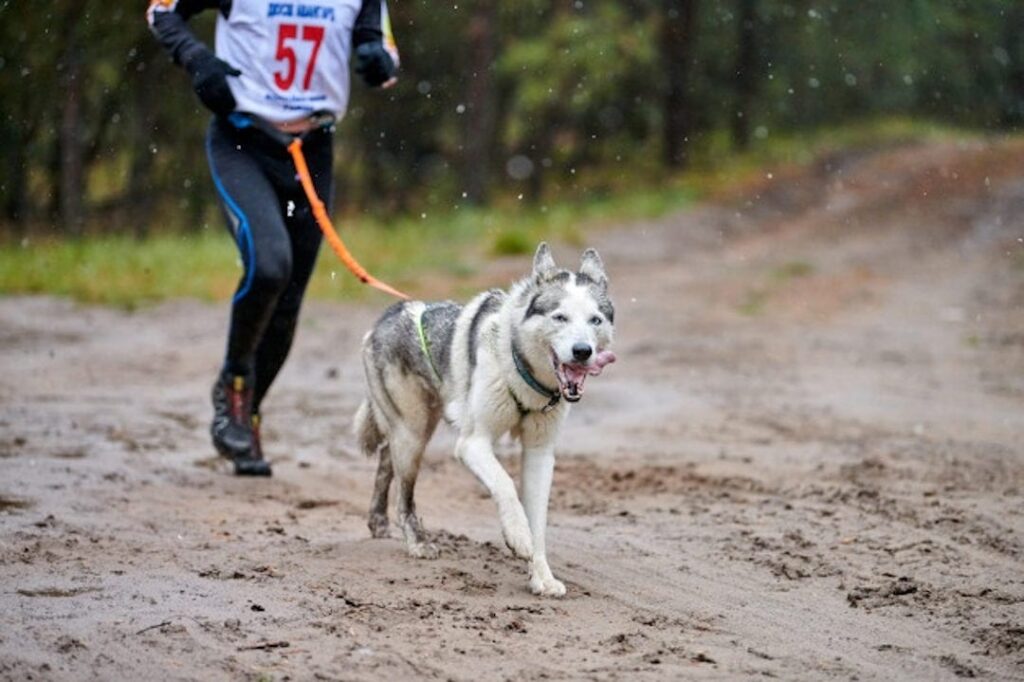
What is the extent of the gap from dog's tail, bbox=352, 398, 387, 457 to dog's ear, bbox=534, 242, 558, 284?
1.07m

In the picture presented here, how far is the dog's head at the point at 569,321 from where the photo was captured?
5035 mm

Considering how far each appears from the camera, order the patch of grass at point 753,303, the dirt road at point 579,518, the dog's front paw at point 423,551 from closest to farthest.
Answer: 1. the dirt road at point 579,518
2. the dog's front paw at point 423,551
3. the patch of grass at point 753,303

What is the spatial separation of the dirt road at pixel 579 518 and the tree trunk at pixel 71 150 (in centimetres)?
653

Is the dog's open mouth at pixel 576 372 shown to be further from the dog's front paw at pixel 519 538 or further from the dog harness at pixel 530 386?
the dog's front paw at pixel 519 538

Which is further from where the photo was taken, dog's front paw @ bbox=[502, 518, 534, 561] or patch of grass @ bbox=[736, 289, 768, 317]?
patch of grass @ bbox=[736, 289, 768, 317]

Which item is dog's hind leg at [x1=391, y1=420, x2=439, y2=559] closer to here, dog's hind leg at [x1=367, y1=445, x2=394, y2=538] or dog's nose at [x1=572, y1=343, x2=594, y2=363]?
dog's hind leg at [x1=367, y1=445, x2=394, y2=538]

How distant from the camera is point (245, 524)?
19.7 ft

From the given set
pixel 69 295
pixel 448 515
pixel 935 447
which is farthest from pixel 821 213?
pixel 448 515

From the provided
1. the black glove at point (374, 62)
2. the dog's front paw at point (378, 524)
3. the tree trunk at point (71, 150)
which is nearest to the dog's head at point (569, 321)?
the dog's front paw at point (378, 524)

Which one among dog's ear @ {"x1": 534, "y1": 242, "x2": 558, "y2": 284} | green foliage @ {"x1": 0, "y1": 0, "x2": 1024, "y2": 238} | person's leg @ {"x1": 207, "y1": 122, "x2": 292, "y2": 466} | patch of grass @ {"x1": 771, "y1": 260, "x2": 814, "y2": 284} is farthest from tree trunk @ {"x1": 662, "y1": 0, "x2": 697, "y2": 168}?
dog's ear @ {"x1": 534, "y1": 242, "x2": 558, "y2": 284}

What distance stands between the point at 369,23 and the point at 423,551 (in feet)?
8.52

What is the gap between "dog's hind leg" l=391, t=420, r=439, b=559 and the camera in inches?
221

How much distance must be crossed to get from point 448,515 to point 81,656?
2.74 m

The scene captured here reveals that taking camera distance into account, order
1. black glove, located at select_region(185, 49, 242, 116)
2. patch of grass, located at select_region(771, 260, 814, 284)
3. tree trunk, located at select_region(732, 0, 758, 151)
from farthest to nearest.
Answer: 1. tree trunk, located at select_region(732, 0, 758, 151)
2. patch of grass, located at select_region(771, 260, 814, 284)
3. black glove, located at select_region(185, 49, 242, 116)
